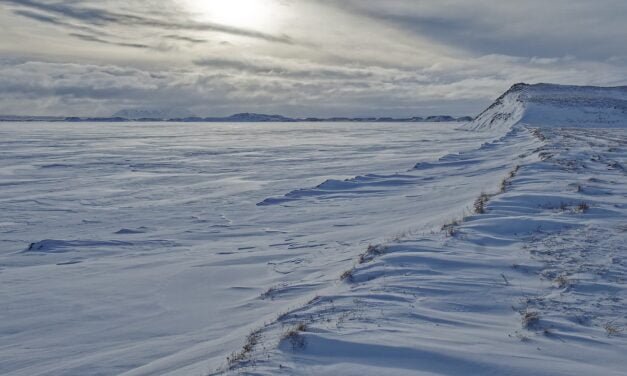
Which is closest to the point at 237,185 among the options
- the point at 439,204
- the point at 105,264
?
the point at 439,204

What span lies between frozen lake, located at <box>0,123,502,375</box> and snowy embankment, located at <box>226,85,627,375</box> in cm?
80

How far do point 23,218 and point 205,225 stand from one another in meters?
4.64

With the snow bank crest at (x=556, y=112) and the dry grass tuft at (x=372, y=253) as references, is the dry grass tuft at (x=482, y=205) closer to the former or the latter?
the dry grass tuft at (x=372, y=253)

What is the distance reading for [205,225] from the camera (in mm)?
11969

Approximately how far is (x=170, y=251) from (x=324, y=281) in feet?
12.6

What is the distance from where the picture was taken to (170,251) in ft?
32.0

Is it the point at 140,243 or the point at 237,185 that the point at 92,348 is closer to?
the point at 140,243

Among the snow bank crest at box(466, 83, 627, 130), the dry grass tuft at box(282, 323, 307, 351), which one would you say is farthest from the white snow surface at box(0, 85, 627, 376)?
the snow bank crest at box(466, 83, 627, 130)

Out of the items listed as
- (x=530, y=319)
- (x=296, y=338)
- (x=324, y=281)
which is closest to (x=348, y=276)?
(x=324, y=281)

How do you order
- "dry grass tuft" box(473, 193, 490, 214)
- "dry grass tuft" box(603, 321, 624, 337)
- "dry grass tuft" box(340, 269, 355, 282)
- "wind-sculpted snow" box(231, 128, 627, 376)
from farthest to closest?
"dry grass tuft" box(473, 193, 490, 214) < "dry grass tuft" box(340, 269, 355, 282) < "dry grass tuft" box(603, 321, 624, 337) < "wind-sculpted snow" box(231, 128, 627, 376)

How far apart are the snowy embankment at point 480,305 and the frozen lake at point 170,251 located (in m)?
0.80

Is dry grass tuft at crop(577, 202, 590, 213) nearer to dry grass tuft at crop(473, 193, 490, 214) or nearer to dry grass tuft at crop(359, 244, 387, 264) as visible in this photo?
dry grass tuft at crop(473, 193, 490, 214)

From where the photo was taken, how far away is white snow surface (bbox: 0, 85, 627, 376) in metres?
4.40

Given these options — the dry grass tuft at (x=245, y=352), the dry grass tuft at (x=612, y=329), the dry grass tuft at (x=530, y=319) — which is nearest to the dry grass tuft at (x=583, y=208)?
the dry grass tuft at (x=612, y=329)
